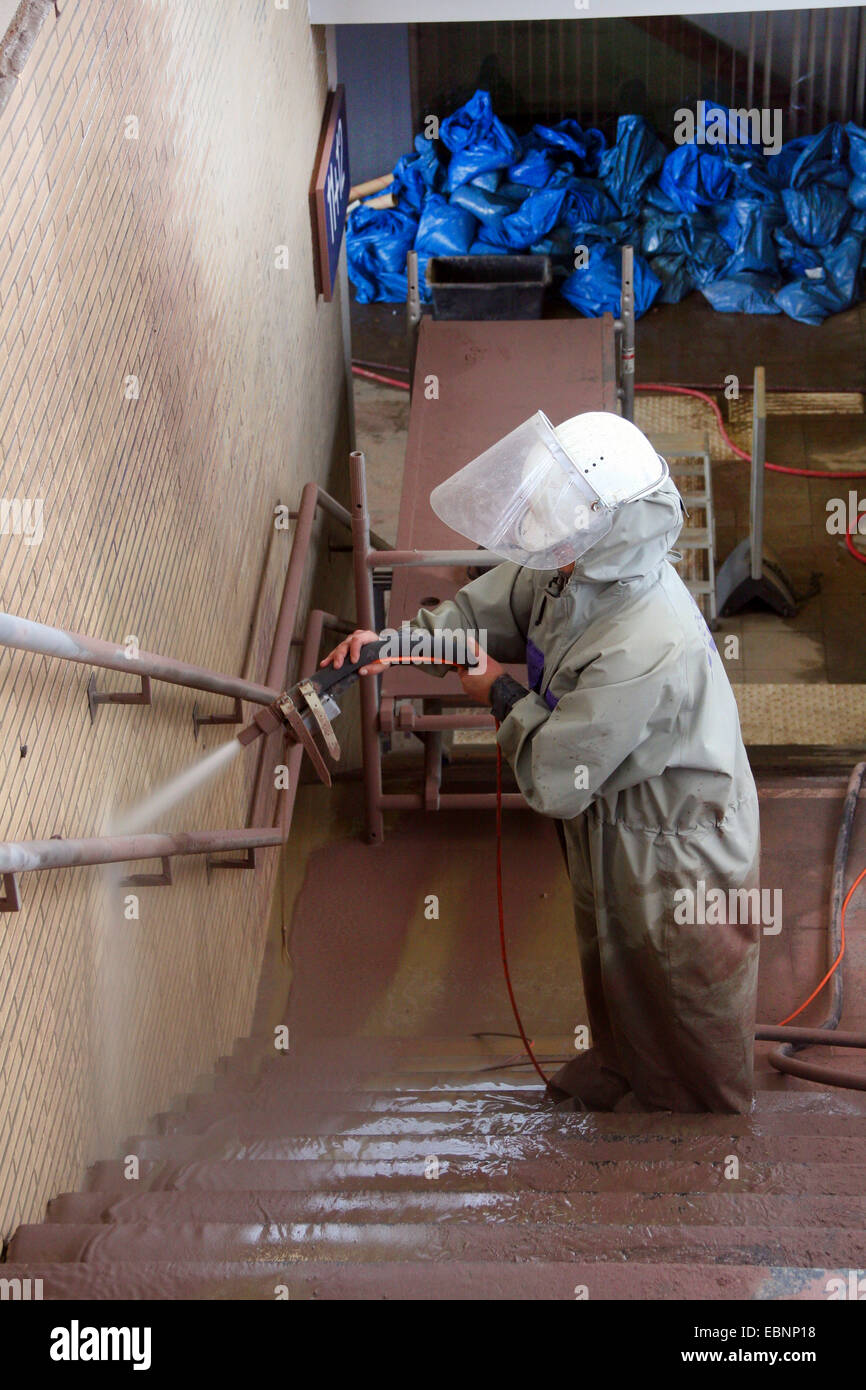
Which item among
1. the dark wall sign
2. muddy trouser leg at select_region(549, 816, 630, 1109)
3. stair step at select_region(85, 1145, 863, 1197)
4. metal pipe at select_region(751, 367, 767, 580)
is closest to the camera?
stair step at select_region(85, 1145, 863, 1197)

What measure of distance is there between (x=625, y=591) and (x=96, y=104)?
1581 mm

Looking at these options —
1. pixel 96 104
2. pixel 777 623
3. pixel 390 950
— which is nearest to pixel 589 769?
pixel 96 104

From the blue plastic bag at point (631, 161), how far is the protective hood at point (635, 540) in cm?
744

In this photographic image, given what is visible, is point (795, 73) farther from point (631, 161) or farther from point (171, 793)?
point (171, 793)

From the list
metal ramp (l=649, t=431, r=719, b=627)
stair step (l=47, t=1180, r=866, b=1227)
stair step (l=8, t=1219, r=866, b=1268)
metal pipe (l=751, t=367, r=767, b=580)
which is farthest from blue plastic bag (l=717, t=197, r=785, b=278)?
stair step (l=8, t=1219, r=866, b=1268)

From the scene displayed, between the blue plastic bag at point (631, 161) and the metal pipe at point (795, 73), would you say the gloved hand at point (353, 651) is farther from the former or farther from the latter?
the metal pipe at point (795, 73)

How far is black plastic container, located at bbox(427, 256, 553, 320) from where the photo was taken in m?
7.18

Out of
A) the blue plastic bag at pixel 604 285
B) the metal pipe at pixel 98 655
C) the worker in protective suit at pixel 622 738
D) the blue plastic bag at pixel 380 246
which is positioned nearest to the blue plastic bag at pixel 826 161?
the blue plastic bag at pixel 604 285

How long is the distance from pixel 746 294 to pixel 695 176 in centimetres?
91

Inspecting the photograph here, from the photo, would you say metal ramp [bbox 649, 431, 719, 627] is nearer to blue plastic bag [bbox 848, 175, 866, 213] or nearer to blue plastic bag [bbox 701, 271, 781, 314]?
blue plastic bag [bbox 701, 271, 781, 314]

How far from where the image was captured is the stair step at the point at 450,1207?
2.50 m

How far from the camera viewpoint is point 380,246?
10.1 meters

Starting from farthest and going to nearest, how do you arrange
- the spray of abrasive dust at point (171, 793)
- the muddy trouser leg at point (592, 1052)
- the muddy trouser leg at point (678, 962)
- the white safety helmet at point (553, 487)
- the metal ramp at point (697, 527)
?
the metal ramp at point (697, 527)
the muddy trouser leg at point (592, 1052)
the muddy trouser leg at point (678, 962)
the spray of abrasive dust at point (171, 793)
the white safety helmet at point (553, 487)

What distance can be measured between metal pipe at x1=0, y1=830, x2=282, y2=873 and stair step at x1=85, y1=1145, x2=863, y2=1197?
0.68m
